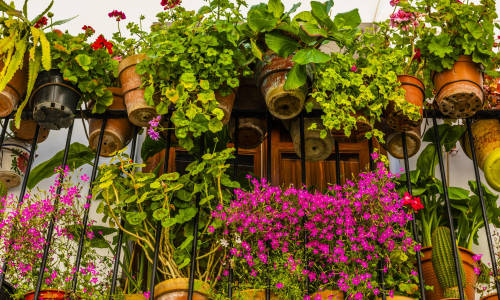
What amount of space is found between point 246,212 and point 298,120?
2.19ft

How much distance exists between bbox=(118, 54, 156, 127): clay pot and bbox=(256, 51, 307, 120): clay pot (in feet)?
1.79

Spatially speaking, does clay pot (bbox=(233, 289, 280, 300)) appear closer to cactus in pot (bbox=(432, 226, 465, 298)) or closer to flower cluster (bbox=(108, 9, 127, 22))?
cactus in pot (bbox=(432, 226, 465, 298))

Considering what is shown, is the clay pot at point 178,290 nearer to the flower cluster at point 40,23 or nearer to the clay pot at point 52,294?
the clay pot at point 52,294

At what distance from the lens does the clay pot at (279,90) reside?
253cm

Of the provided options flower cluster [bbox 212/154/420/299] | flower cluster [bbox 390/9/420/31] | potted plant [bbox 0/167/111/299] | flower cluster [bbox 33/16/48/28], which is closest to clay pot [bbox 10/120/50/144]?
flower cluster [bbox 33/16/48/28]

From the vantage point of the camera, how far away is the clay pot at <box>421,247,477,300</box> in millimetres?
2779

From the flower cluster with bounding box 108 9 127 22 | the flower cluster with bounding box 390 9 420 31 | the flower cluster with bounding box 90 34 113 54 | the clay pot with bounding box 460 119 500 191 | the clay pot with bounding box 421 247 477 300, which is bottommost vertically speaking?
the clay pot with bounding box 421 247 477 300

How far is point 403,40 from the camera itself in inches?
117

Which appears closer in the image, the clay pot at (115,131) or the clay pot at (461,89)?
the clay pot at (461,89)

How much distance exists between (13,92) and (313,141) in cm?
148

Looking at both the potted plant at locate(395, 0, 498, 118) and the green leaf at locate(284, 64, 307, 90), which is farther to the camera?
the potted plant at locate(395, 0, 498, 118)

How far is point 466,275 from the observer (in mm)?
2791

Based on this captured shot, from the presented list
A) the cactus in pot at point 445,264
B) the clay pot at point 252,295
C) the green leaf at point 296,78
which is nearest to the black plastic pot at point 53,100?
the green leaf at point 296,78

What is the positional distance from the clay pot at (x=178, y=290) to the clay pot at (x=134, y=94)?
2.55 ft
